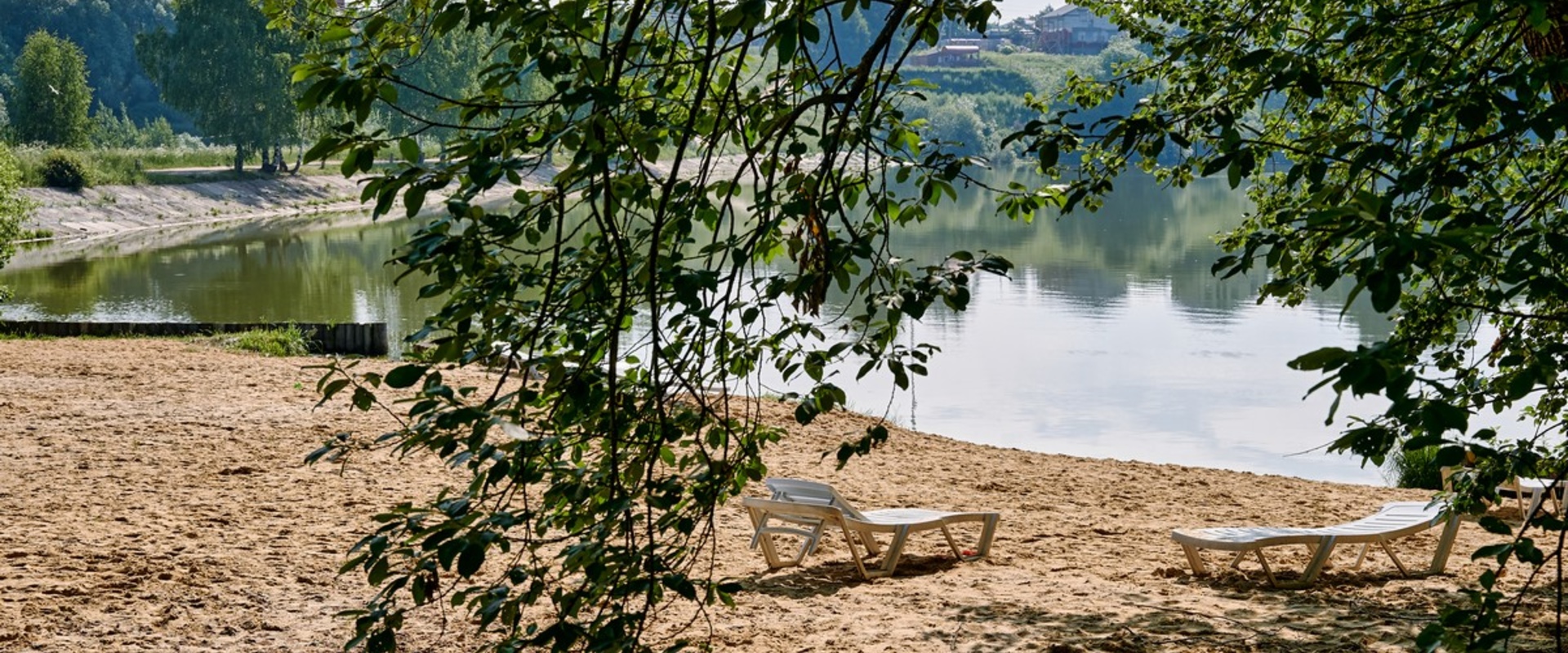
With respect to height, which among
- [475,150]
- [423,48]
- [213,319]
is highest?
[423,48]

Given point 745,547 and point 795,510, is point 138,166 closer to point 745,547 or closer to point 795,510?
point 745,547

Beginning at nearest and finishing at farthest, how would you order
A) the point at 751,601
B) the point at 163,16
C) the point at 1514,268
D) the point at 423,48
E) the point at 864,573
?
the point at 1514,268, the point at 423,48, the point at 751,601, the point at 864,573, the point at 163,16

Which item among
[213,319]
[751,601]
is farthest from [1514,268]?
[213,319]

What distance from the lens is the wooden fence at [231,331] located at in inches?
597

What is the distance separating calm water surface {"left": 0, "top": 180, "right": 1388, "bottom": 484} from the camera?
14.3 metres

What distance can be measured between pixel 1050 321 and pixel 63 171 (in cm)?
2651

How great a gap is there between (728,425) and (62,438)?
760 centimetres

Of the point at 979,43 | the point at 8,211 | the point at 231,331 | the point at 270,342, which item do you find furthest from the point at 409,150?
the point at 979,43

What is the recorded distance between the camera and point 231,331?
15875 millimetres

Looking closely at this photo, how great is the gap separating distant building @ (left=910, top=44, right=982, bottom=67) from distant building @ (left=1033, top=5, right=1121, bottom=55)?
16190 millimetres

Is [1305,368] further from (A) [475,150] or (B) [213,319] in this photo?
(B) [213,319]

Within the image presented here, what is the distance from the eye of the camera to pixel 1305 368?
158cm

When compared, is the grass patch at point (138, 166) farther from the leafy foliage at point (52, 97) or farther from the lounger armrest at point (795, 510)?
the lounger armrest at point (795, 510)

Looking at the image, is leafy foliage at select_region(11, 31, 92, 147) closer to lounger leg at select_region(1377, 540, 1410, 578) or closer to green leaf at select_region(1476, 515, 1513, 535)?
lounger leg at select_region(1377, 540, 1410, 578)
